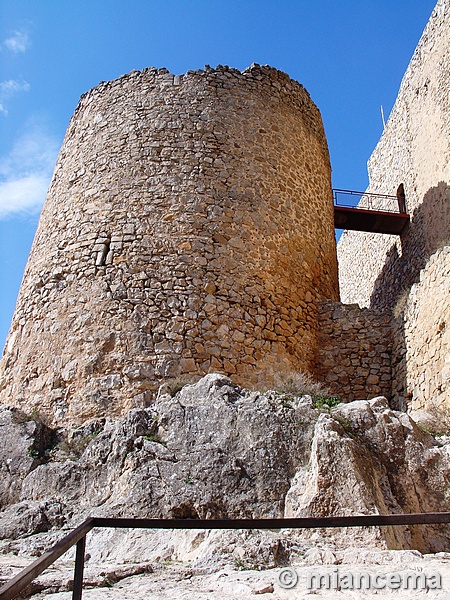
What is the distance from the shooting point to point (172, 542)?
4.01m

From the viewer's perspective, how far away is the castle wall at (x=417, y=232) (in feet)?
22.5

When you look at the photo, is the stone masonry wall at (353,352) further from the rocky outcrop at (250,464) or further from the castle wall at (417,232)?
the rocky outcrop at (250,464)

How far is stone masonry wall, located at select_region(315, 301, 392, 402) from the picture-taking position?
25.2 ft

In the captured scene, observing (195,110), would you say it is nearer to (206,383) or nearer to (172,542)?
(206,383)

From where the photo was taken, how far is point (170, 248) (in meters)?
6.86

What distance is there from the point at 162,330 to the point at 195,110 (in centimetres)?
330

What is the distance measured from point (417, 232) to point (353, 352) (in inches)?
135

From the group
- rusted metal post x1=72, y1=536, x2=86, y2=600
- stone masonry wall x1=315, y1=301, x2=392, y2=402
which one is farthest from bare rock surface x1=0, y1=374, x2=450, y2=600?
stone masonry wall x1=315, y1=301, x2=392, y2=402

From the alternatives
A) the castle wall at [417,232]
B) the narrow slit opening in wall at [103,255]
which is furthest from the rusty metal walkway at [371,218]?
the narrow slit opening in wall at [103,255]

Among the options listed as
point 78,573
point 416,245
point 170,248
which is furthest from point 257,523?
point 416,245

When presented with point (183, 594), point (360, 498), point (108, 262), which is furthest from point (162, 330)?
point (183, 594)

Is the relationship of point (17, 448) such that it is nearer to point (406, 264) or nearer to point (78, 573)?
point (78, 573)

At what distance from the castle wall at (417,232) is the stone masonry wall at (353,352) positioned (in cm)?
26

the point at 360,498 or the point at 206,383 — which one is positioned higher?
the point at 206,383
